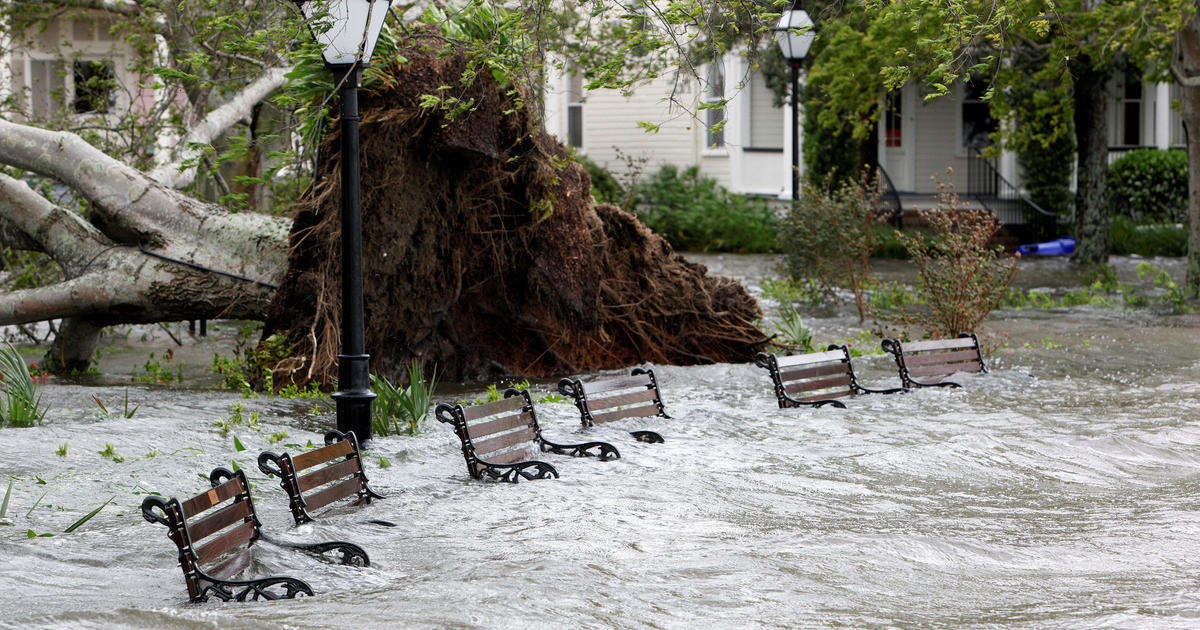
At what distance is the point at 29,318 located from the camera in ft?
42.8

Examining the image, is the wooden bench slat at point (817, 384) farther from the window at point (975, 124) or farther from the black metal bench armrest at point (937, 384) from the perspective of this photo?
the window at point (975, 124)

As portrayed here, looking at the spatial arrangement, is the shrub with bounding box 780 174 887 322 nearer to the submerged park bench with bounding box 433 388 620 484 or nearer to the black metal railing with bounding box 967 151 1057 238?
the submerged park bench with bounding box 433 388 620 484

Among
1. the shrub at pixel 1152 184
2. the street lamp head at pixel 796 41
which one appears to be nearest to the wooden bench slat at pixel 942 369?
the street lamp head at pixel 796 41

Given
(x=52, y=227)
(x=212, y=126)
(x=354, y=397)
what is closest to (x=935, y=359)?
(x=354, y=397)

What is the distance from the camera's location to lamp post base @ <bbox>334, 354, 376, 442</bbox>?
9.20 m

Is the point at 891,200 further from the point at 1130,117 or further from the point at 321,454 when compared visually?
the point at 321,454

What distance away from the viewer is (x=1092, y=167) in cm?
2377

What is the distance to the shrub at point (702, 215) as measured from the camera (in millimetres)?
28922

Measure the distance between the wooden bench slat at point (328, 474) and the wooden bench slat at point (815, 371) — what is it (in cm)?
492

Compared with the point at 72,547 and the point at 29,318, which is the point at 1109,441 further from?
the point at 29,318

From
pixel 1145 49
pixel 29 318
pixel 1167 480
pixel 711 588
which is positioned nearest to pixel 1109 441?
pixel 1167 480

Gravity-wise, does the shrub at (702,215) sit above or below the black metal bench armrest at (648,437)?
above

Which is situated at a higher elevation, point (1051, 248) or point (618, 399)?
point (1051, 248)

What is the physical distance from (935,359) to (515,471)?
5771mm
